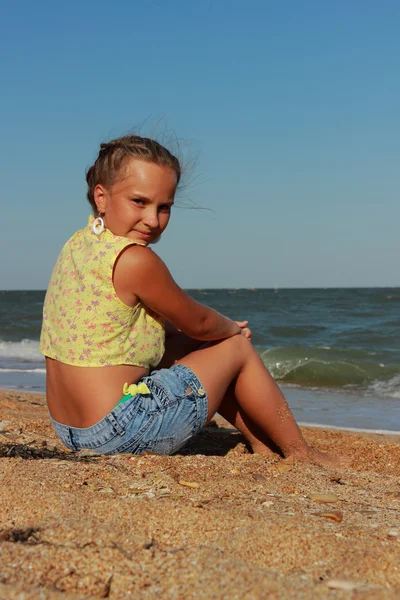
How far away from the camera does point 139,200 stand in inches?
110

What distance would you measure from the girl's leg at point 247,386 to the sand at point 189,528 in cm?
15

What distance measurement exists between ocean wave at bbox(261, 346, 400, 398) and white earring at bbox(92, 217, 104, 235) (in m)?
5.34

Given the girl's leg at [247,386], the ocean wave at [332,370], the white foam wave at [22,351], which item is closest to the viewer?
the girl's leg at [247,386]

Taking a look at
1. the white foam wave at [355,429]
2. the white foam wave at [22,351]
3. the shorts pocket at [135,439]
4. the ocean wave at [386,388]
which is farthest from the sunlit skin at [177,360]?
the white foam wave at [22,351]

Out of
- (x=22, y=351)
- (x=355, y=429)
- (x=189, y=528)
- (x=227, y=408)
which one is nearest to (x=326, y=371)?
(x=355, y=429)

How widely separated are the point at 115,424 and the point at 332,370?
645cm

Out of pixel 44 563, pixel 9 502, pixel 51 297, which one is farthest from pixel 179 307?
pixel 44 563

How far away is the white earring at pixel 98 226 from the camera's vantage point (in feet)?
9.01

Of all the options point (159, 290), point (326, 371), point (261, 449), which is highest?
point (159, 290)

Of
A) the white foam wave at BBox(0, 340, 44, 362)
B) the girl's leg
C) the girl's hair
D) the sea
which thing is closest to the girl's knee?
the girl's leg

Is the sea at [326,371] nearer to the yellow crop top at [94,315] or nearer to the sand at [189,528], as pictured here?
the sand at [189,528]

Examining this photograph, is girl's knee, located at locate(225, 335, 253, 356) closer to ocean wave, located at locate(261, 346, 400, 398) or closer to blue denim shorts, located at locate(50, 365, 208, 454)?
blue denim shorts, located at locate(50, 365, 208, 454)

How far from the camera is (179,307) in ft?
9.15

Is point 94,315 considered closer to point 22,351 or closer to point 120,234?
point 120,234
